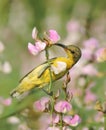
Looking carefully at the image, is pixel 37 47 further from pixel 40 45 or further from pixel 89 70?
pixel 89 70

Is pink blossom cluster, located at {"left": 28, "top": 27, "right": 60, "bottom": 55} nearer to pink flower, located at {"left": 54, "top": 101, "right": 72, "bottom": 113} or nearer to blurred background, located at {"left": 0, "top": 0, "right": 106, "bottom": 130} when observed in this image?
pink flower, located at {"left": 54, "top": 101, "right": 72, "bottom": 113}

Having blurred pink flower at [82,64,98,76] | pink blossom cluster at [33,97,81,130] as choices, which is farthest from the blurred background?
pink blossom cluster at [33,97,81,130]

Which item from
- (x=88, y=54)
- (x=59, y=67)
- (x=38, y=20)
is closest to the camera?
(x=59, y=67)

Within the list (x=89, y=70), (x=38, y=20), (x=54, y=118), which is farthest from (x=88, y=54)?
(x=38, y=20)

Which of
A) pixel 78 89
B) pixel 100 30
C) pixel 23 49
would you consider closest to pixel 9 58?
pixel 23 49

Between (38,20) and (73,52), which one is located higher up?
(38,20)

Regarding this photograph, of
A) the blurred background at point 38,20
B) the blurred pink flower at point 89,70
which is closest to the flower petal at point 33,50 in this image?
the blurred pink flower at point 89,70

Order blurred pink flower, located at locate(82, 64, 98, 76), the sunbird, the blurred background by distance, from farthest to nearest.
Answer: the blurred background → blurred pink flower, located at locate(82, 64, 98, 76) → the sunbird

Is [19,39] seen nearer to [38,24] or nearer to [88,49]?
[38,24]
